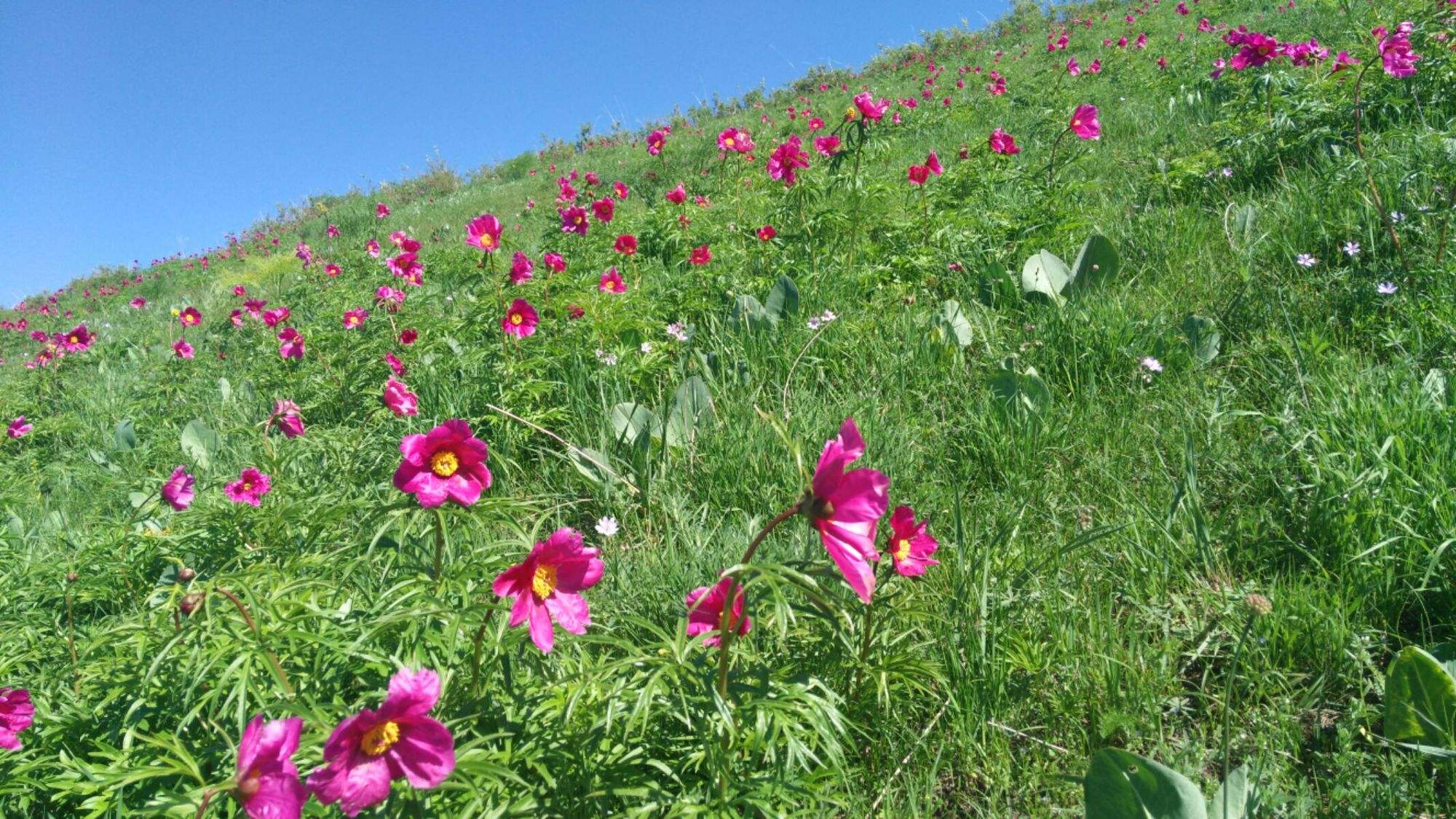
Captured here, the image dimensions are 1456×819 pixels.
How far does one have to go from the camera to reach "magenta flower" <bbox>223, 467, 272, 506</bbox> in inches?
72.7

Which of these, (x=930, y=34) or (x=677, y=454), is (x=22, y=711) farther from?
(x=930, y=34)

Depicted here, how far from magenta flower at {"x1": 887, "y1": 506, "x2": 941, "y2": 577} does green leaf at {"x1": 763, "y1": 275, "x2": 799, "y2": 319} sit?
1.78 metres

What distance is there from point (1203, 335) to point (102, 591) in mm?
3181

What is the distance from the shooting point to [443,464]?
3.93 ft

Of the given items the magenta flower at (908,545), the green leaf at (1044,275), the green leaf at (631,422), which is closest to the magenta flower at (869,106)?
the green leaf at (1044,275)

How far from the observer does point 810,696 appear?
3.51ft

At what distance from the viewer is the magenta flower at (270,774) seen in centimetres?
82

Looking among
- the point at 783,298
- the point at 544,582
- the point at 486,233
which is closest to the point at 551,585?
the point at 544,582

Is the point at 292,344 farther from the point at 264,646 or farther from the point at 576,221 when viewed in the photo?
the point at 264,646

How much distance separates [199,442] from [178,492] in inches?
60.8

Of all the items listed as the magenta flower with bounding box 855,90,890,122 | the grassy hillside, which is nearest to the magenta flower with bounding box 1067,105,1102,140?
the grassy hillside

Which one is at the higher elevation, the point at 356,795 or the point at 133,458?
the point at 133,458

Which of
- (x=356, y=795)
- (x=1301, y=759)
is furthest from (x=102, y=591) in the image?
(x=1301, y=759)

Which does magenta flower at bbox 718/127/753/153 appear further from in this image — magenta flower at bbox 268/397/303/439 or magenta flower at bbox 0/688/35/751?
magenta flower at bbox 0/688/35/751
